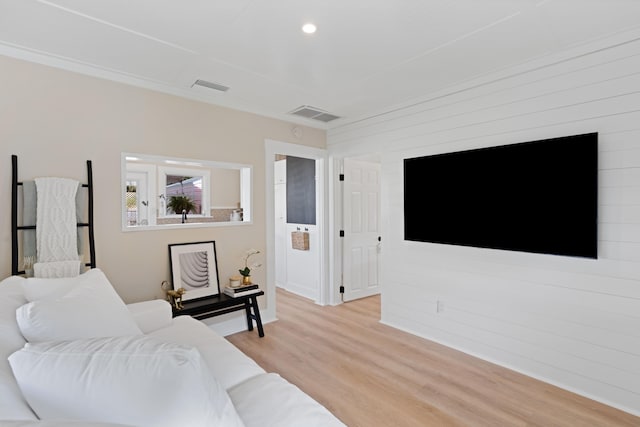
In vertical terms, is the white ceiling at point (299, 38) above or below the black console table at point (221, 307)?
above

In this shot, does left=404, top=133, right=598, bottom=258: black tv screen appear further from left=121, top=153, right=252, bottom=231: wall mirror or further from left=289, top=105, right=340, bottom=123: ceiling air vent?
left=121, top=153, right=252, bottom=231: wall mirror

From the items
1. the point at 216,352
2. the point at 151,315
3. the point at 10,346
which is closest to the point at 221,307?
the point at 151,315

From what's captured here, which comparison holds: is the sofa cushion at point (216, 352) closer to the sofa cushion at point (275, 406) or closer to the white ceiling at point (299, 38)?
the sofa cushion at point (275, 406)

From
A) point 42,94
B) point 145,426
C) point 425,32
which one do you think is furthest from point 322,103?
point 145,426

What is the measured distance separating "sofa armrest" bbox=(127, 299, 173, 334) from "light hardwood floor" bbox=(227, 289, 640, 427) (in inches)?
38.5

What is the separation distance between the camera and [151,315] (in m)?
2.31

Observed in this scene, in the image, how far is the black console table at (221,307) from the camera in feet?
9.84

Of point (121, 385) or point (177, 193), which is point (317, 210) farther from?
point (121, 385)

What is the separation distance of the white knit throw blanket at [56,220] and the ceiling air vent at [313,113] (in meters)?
2.35

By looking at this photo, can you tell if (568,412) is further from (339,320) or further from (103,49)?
(103,49)

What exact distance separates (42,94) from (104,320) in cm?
207

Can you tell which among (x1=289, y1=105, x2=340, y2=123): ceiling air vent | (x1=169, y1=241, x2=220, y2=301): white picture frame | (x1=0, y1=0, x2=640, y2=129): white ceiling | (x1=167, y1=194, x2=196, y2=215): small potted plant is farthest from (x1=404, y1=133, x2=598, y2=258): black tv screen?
(x1=167, y1=194, x2=196, y2=215): small potted plant

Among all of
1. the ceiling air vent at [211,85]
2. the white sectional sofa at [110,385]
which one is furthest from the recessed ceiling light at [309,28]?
the white sectional sofa at [110,385]

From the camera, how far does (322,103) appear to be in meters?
3.66
